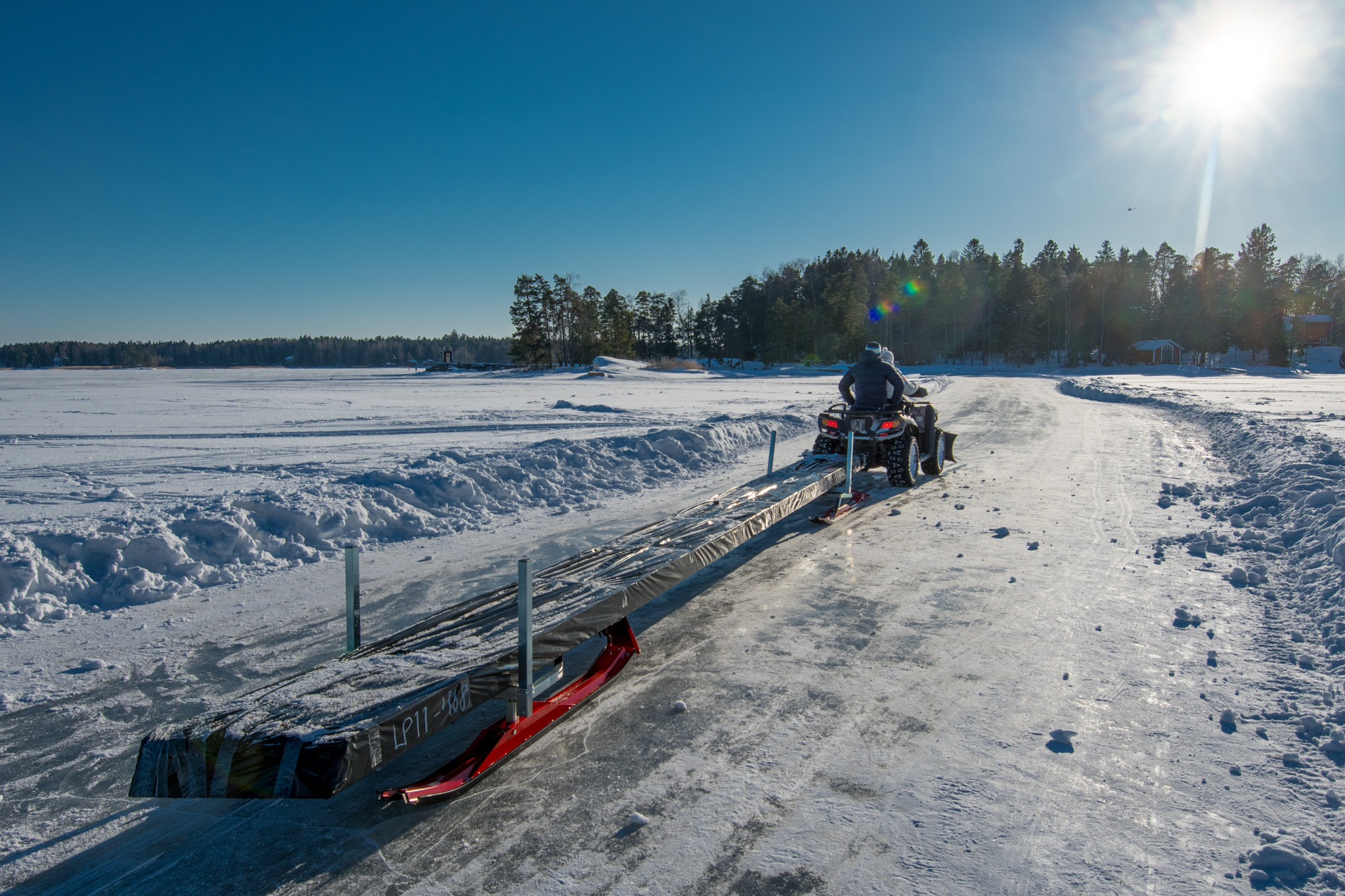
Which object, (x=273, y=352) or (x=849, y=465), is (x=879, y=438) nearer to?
(x=849, y=465)

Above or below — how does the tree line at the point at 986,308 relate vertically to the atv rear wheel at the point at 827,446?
above

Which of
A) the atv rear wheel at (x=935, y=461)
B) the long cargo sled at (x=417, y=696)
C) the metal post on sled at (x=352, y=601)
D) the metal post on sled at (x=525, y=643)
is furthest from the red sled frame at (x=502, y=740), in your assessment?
the atv rear wheel at (x=935, y=461)

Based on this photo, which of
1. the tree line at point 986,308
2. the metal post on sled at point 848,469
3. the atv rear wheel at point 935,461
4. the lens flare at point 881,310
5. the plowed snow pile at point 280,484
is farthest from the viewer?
the lens flare at point 881,310

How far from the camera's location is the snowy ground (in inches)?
97.7

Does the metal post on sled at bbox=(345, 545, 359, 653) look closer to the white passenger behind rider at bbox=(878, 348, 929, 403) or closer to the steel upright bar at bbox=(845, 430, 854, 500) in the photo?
the steel upright bar at bbox=(845, 430, 854, 500)

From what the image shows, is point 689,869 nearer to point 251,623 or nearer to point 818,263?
point 251,623

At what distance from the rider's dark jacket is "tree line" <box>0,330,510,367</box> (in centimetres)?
13336

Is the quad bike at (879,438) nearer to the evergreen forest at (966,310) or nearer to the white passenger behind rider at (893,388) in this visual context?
the white passenger behind rider at (893,388)

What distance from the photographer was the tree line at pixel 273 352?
137250 millimetres

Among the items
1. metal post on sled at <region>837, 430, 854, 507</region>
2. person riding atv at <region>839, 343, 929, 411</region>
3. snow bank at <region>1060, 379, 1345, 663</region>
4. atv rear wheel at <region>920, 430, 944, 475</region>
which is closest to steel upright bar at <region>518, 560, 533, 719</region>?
snow bank at <region>1060, 379, 1345, 663</region>

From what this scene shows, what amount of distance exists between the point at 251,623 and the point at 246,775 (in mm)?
2841

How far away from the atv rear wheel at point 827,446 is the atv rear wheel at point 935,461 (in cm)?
170

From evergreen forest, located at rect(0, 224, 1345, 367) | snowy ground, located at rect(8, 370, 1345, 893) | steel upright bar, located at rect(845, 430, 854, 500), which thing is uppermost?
evergreen forest, located at rect(0, 224, 1345, 367)

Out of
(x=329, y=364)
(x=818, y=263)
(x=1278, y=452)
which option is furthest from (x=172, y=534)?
(x=329, y=364)
